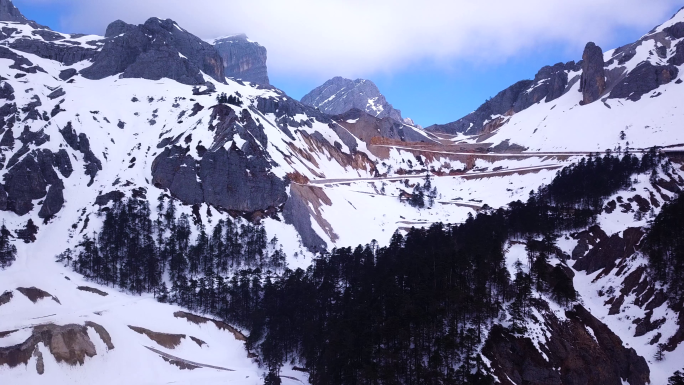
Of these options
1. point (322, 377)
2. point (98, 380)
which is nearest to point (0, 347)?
point (98, 380)

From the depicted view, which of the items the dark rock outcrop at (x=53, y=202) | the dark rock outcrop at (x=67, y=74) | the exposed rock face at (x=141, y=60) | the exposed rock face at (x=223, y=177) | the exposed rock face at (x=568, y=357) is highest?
the exposed rock face at (x=141, y=60)

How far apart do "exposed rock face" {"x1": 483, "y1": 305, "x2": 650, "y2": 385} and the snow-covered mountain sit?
0.64 feet

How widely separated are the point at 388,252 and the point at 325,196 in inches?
2276

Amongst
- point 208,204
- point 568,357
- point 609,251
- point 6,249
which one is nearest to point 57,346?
point 6,249

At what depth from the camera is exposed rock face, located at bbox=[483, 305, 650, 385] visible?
177 ft

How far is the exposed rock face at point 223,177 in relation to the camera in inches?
5005

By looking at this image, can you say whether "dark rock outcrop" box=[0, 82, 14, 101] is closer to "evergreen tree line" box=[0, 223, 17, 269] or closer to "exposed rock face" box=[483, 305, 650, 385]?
"evergreen tree line" box=[0, 223, 17, 269]

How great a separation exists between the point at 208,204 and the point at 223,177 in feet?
24.9

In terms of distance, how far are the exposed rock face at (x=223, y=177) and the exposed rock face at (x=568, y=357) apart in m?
79.3

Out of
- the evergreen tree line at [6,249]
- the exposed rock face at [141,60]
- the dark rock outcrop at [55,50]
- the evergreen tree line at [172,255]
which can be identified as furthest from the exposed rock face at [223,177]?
the dark rock outcrop at [55,50]

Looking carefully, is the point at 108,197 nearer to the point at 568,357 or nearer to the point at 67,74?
the point at 67,74

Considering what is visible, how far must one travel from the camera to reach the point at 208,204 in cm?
12594

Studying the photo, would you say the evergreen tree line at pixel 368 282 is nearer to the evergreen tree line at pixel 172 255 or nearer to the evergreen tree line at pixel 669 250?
the evergreen tree line at pixel 172 255

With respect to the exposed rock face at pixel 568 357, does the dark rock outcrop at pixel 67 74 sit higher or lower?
higher
